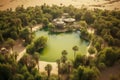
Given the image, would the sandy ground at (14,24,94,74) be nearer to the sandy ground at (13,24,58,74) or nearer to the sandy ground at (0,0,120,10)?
the sandy ground at (13,24,58,74)

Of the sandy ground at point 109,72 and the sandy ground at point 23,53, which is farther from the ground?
the sandy ground at point 23,53

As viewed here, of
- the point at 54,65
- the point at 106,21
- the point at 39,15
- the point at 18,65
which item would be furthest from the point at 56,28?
the point at 18,65

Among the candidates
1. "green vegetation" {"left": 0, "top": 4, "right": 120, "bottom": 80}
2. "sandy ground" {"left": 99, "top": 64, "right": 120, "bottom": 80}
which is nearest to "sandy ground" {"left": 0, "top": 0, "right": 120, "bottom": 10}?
"green vegetation" {"left": 0, "top": 4, "right": 120, "bottom": 80}

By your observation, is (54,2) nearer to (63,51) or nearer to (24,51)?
(24,51)

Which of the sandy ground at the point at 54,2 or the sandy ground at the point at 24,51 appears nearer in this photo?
the sandy ground at the point at 24,51

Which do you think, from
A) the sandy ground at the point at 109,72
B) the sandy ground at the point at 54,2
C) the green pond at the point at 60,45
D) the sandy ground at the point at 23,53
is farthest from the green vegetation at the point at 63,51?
the sandy ground at the point at 54,2

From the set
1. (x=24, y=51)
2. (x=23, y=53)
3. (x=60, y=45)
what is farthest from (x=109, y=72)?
(x=24, y=51)

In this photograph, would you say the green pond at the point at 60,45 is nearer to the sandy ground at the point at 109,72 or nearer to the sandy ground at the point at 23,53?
the sandy ground at the point at 23,53

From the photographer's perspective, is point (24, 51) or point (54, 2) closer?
point (24, 51)
